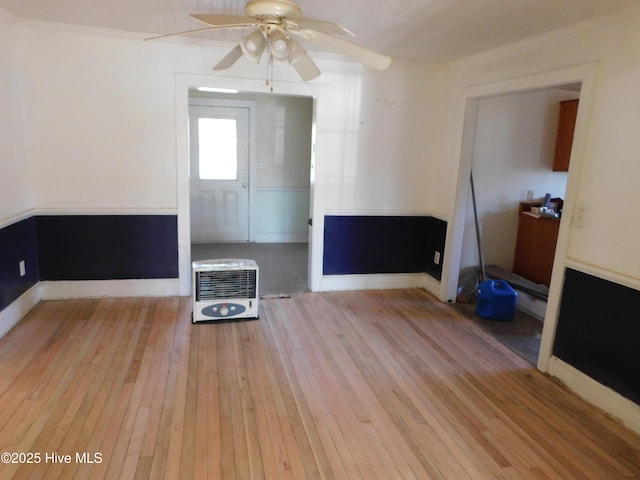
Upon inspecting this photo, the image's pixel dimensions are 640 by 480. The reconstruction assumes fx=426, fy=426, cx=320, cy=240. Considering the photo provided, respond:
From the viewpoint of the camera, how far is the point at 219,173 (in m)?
6.22

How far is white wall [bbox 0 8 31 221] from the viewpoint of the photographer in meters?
3.20

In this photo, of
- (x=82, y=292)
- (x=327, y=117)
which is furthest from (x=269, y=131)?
(x=82, y=292)

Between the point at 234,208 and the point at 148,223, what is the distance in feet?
7.99

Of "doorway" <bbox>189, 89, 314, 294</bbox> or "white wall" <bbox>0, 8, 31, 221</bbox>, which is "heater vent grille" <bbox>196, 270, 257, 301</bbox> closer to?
"white wall" <bbox>0, 8, 31, 221</bbox>

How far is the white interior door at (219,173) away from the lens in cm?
604

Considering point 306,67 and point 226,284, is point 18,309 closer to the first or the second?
point 226,284

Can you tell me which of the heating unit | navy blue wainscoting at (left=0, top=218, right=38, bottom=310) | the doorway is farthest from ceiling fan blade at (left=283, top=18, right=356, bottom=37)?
the doorway

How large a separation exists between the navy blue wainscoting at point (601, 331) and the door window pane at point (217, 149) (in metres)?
4.69

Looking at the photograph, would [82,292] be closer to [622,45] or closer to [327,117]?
[327,117]

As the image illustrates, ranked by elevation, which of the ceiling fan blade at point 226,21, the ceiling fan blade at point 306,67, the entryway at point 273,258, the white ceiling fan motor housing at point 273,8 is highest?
the white ceiling fan motor housing at point 273,8

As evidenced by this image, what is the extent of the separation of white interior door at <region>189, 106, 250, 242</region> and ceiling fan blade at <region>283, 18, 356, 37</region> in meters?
4.07

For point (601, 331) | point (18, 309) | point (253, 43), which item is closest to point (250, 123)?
point (18, 309)

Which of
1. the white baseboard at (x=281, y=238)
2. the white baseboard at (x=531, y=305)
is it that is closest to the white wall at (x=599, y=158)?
the white baseboard at (x=531, y=305)

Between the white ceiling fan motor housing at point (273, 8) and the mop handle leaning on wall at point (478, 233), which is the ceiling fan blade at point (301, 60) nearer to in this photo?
the white ceiling fan motor housing at point (273, 8)
